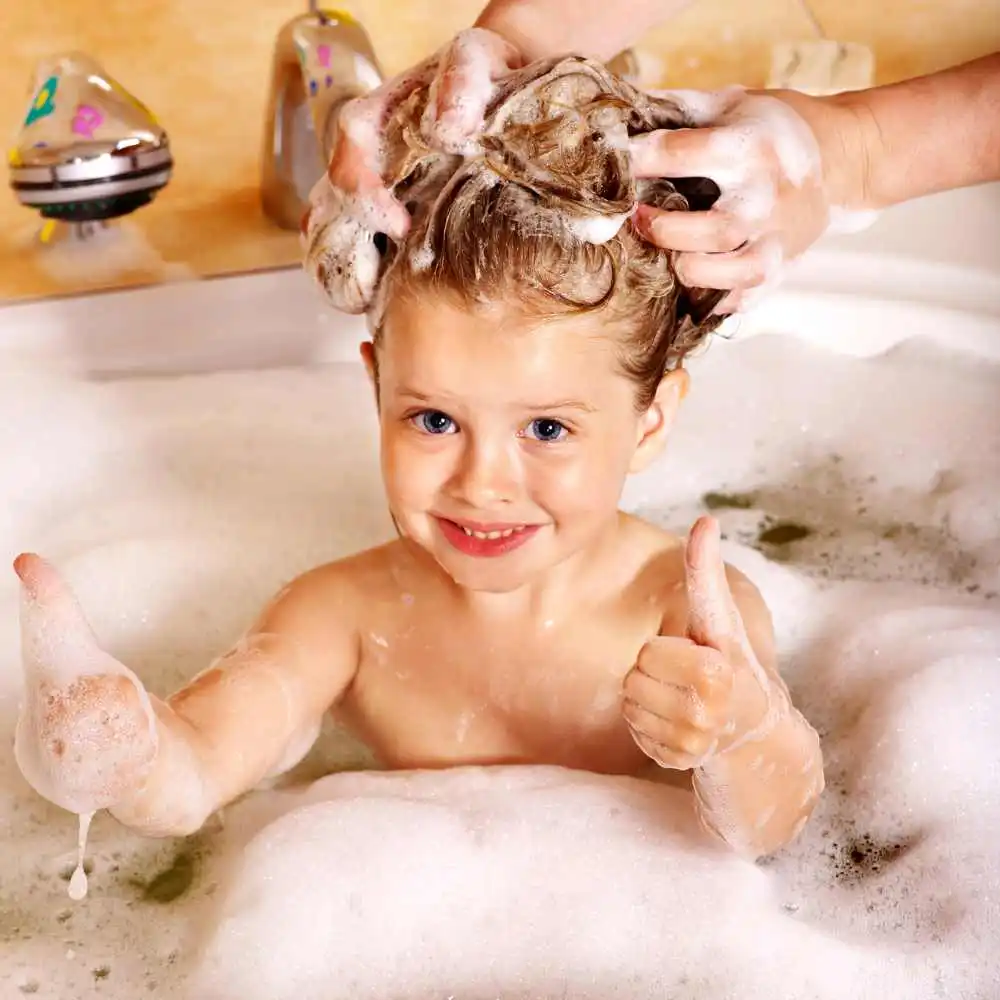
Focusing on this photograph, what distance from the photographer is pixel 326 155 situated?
170cm

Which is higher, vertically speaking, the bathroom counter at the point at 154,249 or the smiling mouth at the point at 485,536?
the smiling mouth at the point at 485,536

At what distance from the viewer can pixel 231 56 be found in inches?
73.7

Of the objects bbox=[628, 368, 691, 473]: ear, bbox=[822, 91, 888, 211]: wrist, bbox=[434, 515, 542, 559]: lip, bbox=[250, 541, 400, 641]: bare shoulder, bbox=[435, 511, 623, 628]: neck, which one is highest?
bbox=[822, 91, 888, 211]: wrist

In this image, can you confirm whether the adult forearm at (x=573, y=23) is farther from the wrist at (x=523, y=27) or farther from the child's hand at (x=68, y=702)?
the child's hand at (x=68, y=702)

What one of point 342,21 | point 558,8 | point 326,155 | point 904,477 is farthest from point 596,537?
point 342,21

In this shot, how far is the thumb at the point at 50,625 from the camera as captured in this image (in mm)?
914

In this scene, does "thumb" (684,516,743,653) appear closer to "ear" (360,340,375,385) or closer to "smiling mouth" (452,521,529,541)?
"smiling mouth" (452,521,529,541)

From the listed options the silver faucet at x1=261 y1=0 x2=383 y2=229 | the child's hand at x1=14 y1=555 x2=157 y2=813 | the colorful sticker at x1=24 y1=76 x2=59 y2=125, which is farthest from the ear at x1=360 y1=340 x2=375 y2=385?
the colorful sticker at x1=24 y1=76 x2=59 y2=125

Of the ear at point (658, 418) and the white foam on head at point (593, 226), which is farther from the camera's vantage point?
the ear at point (658, 418)

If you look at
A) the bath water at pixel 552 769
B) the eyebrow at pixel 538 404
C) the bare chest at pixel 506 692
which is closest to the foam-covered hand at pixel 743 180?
the eyebrow at pixel 538 404

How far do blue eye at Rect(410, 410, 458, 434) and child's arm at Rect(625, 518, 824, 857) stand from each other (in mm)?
212

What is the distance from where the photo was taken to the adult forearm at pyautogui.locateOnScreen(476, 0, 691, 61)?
1.21 meters

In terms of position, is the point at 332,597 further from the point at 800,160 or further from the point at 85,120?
the point at 85,120

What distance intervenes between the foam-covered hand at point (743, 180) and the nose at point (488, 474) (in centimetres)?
19
